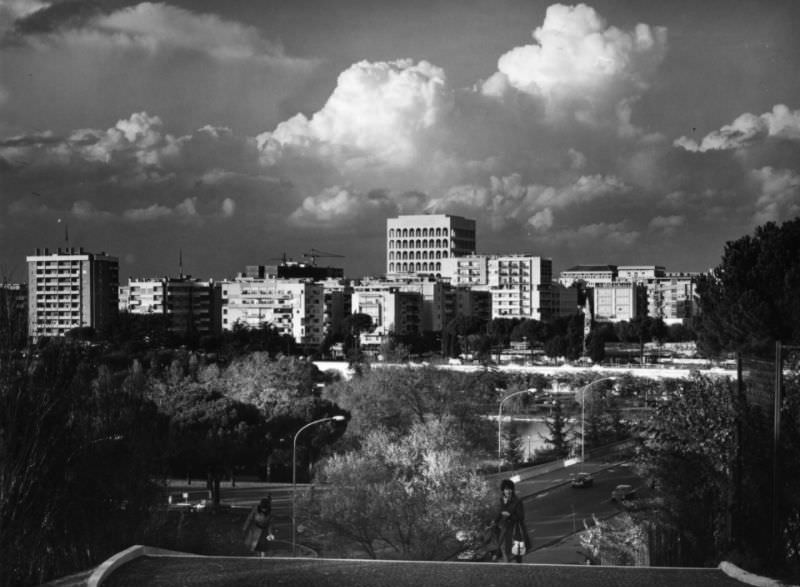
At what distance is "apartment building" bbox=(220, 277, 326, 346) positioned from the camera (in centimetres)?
10194

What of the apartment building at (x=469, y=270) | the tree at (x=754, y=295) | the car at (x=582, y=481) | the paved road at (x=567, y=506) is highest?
the apartment building at (x=469, y=270)

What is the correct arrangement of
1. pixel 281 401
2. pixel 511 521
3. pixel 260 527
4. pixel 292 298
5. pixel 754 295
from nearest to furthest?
pixel 511 521 → pixel 260 527 → pixel 754 295 → pixel 281 401 → pixel 292 298

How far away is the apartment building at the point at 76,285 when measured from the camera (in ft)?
337

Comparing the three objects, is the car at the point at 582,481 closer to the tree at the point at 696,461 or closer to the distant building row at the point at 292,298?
the tree at the point at 696,461

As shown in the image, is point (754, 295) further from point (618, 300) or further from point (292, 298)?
point (618, 300)

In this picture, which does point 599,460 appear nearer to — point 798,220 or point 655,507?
point 798,220

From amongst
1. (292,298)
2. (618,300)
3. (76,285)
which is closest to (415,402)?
(292,298)

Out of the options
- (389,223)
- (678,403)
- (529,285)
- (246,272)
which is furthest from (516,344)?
(678,403)

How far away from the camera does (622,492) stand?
101ft

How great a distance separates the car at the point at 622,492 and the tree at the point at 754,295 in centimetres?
452

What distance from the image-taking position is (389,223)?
16162 centimetres

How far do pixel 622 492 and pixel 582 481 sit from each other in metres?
2.32

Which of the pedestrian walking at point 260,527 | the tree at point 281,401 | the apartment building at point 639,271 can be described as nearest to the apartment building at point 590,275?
the apartment building at point 639,271

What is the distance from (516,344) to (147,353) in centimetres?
4969
